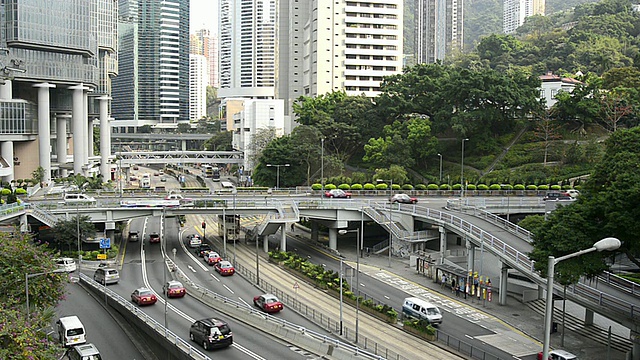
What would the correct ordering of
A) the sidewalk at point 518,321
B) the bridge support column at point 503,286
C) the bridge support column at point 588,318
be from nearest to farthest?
the sidewalk at point 518,321, the bridge support column at point 588,318, the bridge support column at point 503,286

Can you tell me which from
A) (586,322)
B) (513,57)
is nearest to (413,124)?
(586,322)

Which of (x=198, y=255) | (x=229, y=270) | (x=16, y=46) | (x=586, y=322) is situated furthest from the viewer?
(x=16, y=46)

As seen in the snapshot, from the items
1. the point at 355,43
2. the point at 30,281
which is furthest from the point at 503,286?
the point at 355,43

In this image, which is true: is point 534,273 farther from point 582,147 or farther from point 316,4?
point 316,4

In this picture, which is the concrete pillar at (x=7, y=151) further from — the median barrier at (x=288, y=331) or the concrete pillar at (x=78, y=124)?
the median barrier at (x=288, y=331)

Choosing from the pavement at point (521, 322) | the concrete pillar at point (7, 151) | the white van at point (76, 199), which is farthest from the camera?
the concrete pillar at point (7, 151)

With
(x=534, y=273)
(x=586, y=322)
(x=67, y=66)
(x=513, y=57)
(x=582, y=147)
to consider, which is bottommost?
(x=586, y=322)

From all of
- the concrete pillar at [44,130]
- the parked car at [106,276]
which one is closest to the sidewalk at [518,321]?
the parked car at [106,276]
